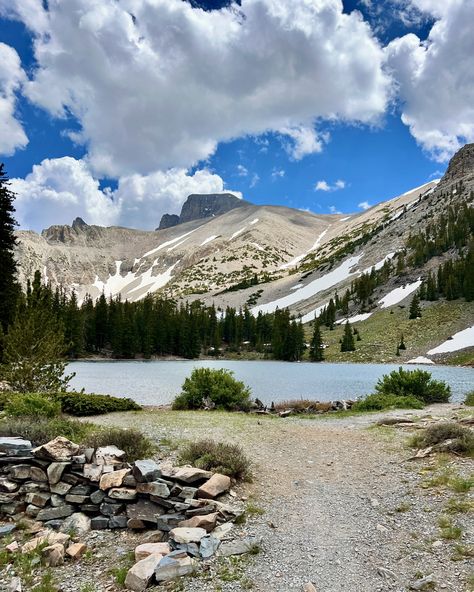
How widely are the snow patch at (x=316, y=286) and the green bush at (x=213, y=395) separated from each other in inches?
4878

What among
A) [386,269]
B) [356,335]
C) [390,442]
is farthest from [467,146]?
[390,442]

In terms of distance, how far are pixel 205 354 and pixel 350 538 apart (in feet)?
326

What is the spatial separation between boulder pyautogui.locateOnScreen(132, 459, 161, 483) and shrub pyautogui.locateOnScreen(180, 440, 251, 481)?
63.0 inches

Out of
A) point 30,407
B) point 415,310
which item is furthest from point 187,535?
point 415,310

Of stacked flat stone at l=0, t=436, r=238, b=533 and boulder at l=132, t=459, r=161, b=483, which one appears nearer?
stacked flat stone at l=0, t=436, r=238, b=533

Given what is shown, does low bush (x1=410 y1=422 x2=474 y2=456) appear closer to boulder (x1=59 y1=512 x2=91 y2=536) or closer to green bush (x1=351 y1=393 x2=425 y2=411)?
boulder (x1=59 y1=512 x2=91 y2=536)

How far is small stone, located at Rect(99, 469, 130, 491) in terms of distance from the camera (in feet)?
28.8

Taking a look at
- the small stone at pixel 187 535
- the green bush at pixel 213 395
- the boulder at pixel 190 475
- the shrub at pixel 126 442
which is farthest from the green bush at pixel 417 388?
the small stone at pixel 187 535

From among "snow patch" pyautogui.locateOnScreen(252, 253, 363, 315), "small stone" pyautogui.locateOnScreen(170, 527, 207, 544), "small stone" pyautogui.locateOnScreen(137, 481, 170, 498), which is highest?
"snow patch" pyautogui.locateOnScreen(252, 253, 363, 315)

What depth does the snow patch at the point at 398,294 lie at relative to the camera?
4124 inches

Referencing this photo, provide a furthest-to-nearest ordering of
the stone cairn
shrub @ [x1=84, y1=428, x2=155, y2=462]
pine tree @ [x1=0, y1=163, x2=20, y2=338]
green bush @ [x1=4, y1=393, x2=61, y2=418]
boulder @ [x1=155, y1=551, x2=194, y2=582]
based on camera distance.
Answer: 1. pine tree @ [x1=0, y1=163, x2=20, y2=338]
2. green bush @ [x1=4, y1=393, x2=61, y2=418]
3. shrub @ [x1=84, y1=428, x2=155, y2=462]
4. the stone cairn
5. boulder @ [x1=155, y1=551, x2=194, y2=582]

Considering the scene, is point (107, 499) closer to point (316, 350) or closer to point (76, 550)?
point (76, 550)

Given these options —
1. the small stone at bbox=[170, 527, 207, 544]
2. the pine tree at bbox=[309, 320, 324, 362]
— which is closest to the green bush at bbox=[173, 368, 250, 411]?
the small stone at bbox=[170, 527, 207, 544]

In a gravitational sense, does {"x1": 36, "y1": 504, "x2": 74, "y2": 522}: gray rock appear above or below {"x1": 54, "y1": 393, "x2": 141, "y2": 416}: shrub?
below
